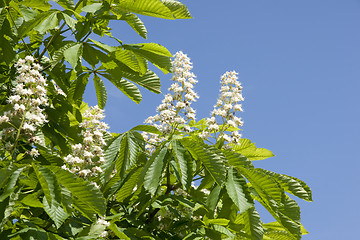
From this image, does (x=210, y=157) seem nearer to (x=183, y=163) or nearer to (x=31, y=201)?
(x=183, y=163)

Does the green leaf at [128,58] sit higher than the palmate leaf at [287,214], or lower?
higher

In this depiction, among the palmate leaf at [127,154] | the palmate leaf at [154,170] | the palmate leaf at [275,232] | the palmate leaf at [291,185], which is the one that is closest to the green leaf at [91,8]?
the palmate leaf at [127,154]

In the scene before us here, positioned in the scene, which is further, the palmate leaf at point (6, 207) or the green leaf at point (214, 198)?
the green leaf at point (214, 198)

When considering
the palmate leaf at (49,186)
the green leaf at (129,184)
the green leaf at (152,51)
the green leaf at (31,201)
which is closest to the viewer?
the palmate leaf at (49,186)

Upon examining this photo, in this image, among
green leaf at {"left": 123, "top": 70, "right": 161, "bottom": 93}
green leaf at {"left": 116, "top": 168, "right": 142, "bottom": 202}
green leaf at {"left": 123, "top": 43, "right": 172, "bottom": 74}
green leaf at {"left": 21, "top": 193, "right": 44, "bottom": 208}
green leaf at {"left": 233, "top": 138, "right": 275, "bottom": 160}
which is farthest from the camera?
green leaf at {"left": 233, "top": 138, "right": 275, "bottom": 160}

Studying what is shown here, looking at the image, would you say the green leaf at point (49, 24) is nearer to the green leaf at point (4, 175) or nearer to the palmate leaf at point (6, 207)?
the green leaf at point (4, 175)

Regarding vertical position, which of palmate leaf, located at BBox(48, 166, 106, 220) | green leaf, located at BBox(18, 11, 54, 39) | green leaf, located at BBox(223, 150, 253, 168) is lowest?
palmate leaf, located at BBox(48, 166, 106, 220)

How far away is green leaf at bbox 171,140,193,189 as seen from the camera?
2.53m

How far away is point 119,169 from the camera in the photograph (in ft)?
9.27

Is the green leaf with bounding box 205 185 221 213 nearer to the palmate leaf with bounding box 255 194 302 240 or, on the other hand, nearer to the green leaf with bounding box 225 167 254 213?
the green leaf with bounding box 225 167 254 213

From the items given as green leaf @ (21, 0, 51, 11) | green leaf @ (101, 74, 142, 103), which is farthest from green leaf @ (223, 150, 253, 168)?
green leaf @ (21, 0, 51, 11)

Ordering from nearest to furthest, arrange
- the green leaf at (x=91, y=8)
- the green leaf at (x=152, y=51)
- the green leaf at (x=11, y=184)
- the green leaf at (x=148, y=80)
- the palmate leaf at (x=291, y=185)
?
the green leaf at (x=11, y=184) < the green leaf at (x=91, y=8) < the palmate leaf at (x=291, y=185) < the green leaf at (x=152, y=51) < the green leaf at (x=148, y=80)

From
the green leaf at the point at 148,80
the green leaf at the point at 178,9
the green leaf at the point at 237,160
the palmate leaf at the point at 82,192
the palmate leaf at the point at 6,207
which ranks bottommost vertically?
the palmate leaf at the point at 6,207

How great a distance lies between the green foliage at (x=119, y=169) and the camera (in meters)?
2.29
